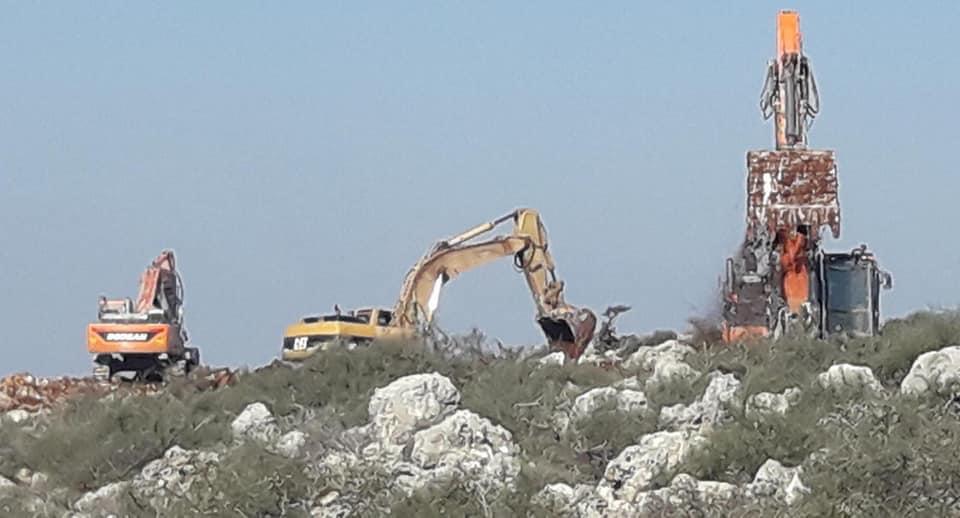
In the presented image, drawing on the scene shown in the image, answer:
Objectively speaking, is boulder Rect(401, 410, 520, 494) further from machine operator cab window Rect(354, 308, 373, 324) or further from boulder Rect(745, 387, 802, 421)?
machine operator cab window Rect(354, 308, 373, 324)

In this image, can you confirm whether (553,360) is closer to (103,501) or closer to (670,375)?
(670,375)

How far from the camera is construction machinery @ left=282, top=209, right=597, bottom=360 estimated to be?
2892cm

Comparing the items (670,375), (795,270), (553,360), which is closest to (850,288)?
(795,270)

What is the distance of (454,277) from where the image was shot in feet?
100

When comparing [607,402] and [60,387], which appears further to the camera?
[60,387]

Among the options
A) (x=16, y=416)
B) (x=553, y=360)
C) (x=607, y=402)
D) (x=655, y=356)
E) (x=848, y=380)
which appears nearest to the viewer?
(x=848, y=380)

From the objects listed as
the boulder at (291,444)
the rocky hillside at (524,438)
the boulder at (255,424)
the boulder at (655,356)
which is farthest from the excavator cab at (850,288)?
the boulder at (291,444)

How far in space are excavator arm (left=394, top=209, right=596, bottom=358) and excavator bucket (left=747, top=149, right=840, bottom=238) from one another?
5.02 metres

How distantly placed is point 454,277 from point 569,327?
2008 millimetres

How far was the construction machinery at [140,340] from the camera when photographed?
30.7 metres

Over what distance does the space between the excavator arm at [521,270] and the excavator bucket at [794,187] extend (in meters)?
5.02

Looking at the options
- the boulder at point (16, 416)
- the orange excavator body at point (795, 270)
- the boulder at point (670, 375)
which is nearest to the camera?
the boulder at point (670, 375)

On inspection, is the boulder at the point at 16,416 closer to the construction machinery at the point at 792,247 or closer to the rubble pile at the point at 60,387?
the rubble pile at the point at 60,387

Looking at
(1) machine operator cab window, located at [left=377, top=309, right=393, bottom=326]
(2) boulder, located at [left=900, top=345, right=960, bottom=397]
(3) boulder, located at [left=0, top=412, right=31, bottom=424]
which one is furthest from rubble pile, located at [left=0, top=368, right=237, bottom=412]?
(2) boulder, located at [left=900, top=345, right=960, bottom=397]
